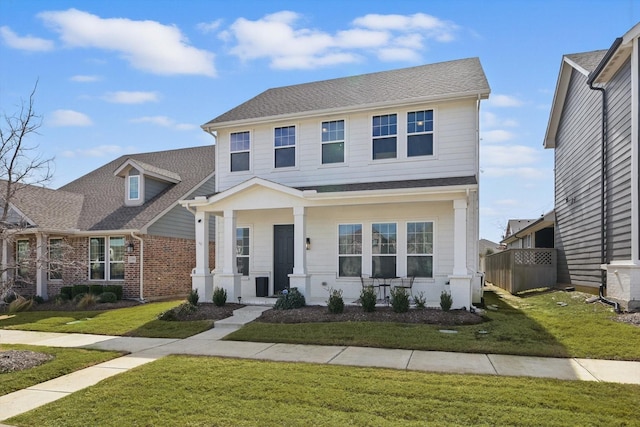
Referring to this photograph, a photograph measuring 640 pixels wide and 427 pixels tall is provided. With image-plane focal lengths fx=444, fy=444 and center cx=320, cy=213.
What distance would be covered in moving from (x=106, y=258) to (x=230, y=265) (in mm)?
6484

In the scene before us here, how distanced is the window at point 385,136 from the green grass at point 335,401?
7.77 metres

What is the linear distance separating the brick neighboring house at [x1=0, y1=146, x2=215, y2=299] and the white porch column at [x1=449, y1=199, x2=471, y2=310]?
10.7 m

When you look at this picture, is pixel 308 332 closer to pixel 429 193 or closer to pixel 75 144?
pixel 429 193

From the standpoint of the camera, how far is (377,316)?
33.4 feet

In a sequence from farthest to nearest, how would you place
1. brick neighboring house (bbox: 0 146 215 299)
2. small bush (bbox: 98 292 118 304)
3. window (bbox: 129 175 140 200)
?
window (bbox: 129 175 140 200) → brick neighboring house (bbox: 0 146 215 299) → small bush (bbox: 98 292 118 304)

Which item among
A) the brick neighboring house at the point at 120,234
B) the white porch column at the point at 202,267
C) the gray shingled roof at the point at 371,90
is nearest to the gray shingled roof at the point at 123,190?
the brick neighboring house at the point at 120,234

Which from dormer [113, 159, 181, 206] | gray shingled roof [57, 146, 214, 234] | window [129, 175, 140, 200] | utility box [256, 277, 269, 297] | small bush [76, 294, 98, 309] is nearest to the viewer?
utility box [256, 277, 269, 297]

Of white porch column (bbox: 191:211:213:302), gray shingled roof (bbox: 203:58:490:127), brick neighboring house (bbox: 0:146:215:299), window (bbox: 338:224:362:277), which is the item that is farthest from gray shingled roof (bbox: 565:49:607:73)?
brick neighboring house (bbox: 0:146:215:299)

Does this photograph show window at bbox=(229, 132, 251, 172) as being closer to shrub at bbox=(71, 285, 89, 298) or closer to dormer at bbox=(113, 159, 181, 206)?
dormer at bbox=(113, 159, 181, 206)

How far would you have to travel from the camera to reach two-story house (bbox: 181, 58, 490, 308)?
12.1 m

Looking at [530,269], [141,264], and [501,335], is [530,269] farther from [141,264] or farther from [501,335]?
[141,264]

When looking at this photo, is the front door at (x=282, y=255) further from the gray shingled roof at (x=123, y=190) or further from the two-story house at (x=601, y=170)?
the two-story house at (x=601, y=170)

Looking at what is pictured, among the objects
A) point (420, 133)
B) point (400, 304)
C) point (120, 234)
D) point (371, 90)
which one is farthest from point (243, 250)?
→ point (420, 133)

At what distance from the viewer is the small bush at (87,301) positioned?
46.9 ft
